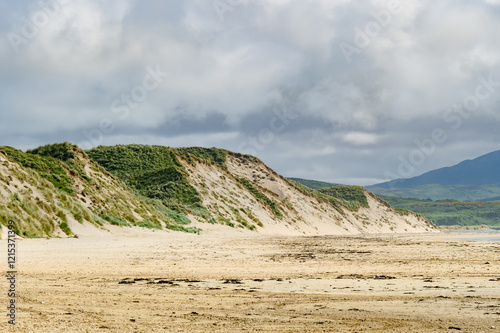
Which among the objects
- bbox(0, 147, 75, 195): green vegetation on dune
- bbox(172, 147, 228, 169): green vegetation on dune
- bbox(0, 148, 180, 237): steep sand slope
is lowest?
bbox(0, 148, 180, 237): steep sand slope

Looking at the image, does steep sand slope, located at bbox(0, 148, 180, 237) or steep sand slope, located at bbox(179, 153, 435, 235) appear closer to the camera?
steep sand slope, located at bbox(0, 148, 180, 237)

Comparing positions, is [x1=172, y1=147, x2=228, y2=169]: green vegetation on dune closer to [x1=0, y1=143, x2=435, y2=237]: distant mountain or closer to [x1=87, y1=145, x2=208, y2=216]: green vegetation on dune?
[x1=0, y1=143, x2=435, y2=237]: distant mountain

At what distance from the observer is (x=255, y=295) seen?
11047 mm

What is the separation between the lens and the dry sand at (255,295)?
8.16 meters

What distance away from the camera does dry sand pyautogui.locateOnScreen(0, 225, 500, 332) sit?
26.8ft

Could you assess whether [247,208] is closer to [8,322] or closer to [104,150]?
[104,150]

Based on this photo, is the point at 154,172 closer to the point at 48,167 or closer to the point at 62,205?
the point at 48,167

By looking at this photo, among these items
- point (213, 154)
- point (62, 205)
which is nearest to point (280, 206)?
point (213, 154)

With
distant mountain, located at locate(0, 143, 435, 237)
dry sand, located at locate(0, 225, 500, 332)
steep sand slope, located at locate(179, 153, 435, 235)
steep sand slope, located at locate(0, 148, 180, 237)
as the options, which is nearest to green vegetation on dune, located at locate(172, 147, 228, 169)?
distant mountain, located at locate(0, 143, 435, 237)

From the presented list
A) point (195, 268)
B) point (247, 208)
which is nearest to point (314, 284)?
point (195, 268)

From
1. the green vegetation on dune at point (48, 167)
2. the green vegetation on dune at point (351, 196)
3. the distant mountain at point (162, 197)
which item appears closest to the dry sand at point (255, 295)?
the distant mountain at point (162, 197)

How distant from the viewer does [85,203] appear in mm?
38812

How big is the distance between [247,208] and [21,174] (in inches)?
1406

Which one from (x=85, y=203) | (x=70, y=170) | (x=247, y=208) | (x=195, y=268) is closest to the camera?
(x=195, y=268)
